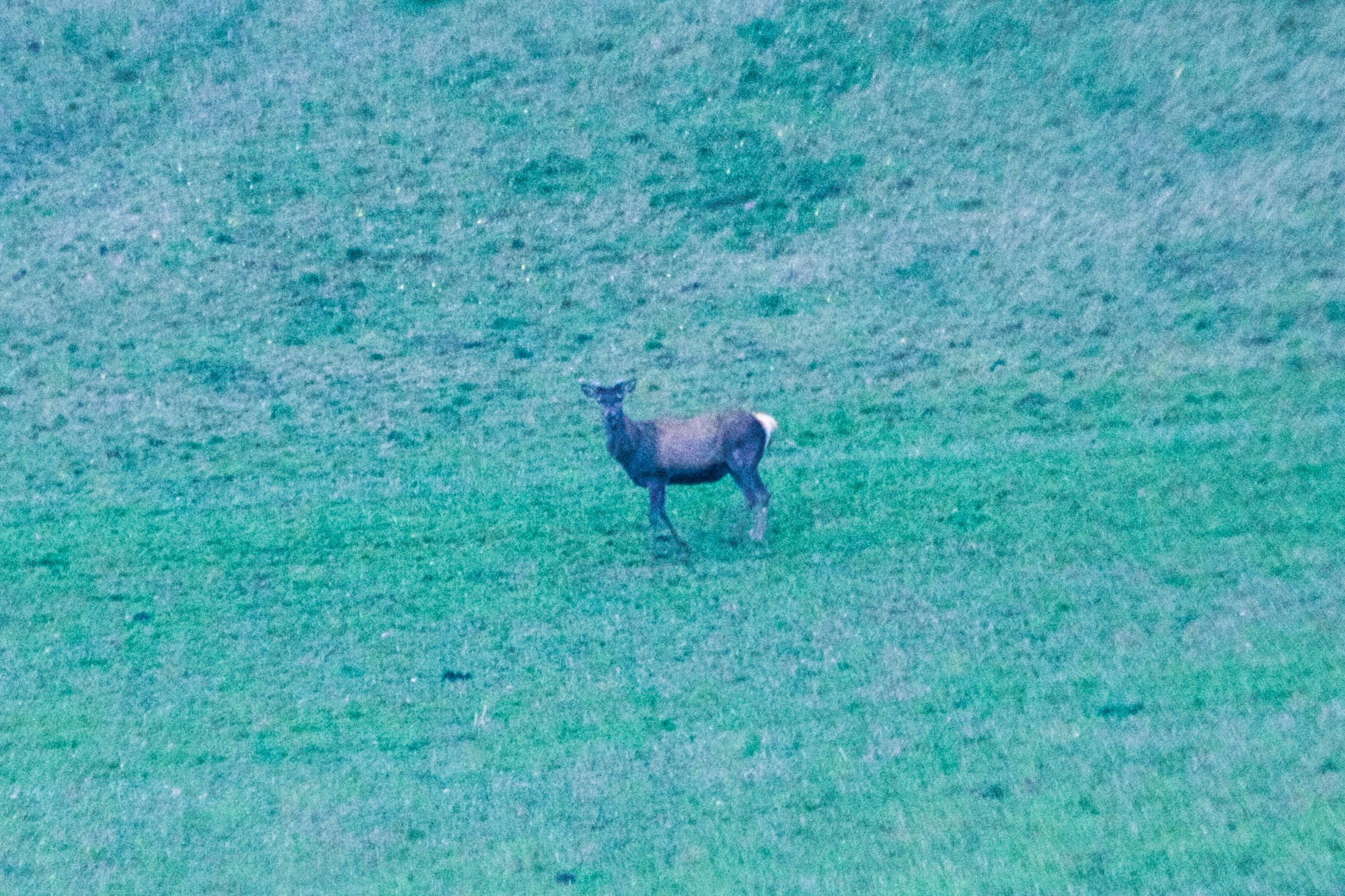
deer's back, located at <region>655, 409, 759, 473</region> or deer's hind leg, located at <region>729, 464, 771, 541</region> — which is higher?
deer's back, located at <region>655, 409, 759, 473</region>

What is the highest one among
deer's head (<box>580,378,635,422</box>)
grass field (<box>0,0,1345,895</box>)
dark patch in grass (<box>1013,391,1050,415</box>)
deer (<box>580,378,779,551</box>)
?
deer's head (<box>580,378,635,422</box>)

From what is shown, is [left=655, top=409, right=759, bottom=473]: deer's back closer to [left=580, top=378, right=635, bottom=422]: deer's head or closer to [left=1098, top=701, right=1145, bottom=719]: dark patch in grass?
[left=580, top=378, right=635, bottom=422]: deer's head

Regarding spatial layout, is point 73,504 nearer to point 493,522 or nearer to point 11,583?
point 11,583

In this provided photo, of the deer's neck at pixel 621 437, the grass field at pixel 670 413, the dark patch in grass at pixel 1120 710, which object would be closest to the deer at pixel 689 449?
the deer's neck at pixel 621 437

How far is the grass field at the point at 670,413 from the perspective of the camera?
9281 millimetres

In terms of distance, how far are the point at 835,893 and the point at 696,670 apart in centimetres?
263

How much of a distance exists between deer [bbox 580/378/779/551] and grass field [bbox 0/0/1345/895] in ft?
2.32

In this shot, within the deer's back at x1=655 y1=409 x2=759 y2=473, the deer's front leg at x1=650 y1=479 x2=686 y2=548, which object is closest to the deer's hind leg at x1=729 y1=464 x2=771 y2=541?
the deer's back at x1=655 y1=409 x2=759 y2=473

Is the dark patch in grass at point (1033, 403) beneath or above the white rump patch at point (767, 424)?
beneath

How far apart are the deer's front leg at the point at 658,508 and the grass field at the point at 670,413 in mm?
259

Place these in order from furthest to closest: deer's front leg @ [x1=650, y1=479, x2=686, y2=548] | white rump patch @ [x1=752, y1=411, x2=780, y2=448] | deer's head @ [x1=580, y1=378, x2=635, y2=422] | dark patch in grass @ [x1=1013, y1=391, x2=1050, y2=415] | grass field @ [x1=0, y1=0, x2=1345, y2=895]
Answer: dark patch in grass @ [x1=1013, y1=391, x2=1050, y2=415] → white rump patch @ [x1=752, y1=411, x2=780, y2=448] → deer's front leg @ [x1=650, y1=479, x2=686, y2=548] → deer's head @ [x1=580, y1=378, x2=635, y2=422] → grass field @ [x1=0, y1=0, x2=1345, y2=895]

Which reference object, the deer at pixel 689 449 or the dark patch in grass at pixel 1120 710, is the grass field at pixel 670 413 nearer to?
the dark patch in grass at pixel 1120 710

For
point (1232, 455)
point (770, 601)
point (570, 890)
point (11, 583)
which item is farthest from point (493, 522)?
point (1232, 455)

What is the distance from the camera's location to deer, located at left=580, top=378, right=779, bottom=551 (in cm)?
1186
